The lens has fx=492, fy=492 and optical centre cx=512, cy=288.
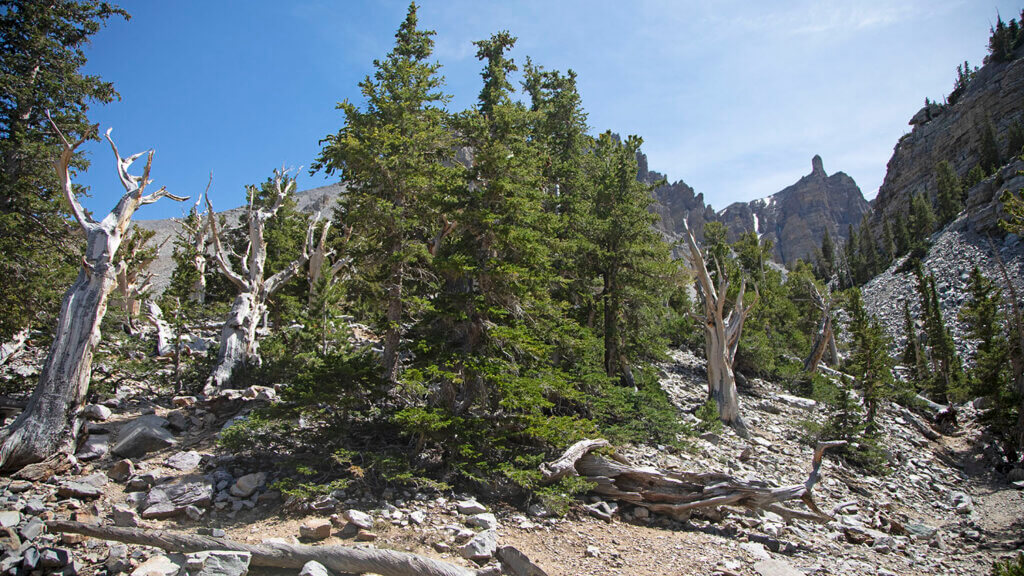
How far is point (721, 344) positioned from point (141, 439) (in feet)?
53.1

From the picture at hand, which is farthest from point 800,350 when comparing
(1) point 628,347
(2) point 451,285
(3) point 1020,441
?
(2) point 451,285

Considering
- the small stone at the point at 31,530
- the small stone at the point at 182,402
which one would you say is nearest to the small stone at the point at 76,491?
the small stone at the point at 31,530

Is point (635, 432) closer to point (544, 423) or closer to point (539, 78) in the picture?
point (544, 423)

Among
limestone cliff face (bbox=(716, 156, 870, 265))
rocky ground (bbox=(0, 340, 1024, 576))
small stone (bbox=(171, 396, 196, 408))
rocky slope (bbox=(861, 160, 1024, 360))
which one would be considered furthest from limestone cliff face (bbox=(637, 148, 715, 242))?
small stone (bbox=(171, 396, 196, 408))

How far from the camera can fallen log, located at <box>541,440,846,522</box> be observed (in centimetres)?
912

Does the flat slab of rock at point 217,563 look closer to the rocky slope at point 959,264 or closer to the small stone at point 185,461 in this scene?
the small stone at point 185,461

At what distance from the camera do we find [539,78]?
891 inches

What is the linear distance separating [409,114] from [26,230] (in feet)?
35.0

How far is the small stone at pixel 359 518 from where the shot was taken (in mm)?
6742

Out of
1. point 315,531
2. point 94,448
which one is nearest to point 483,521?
point 315,531

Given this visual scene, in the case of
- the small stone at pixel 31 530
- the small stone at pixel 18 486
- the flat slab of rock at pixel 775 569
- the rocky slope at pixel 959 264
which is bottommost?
the flat slab of rock at pixel 775 569

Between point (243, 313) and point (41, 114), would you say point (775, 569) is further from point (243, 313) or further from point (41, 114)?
point (41, 114)

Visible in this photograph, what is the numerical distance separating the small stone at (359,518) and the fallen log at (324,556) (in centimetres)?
104

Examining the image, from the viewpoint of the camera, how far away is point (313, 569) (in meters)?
5.26
